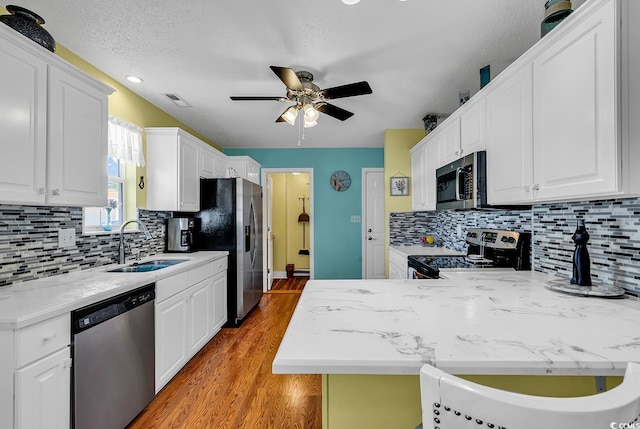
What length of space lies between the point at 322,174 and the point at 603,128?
Result: 4099 mm

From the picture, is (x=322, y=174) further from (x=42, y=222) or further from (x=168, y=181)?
(x=42, y=222)

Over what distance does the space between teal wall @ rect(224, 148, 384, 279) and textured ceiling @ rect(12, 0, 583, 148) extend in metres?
2.06

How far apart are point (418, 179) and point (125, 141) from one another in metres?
3.00

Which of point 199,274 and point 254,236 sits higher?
point 254,236

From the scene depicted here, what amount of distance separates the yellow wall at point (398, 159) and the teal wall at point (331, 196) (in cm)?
107

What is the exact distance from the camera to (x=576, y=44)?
50.9 inches

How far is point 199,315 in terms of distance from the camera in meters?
2.74

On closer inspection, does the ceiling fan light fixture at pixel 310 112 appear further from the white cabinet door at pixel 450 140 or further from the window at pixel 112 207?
the window at pixel 112 207

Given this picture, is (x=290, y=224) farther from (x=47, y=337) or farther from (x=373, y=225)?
(x=47, y=337)

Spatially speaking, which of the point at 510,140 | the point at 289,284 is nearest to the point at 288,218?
the point at 289,284

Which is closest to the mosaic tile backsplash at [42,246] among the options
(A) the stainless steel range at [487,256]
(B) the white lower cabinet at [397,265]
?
(A) the stainless steel range at [487,256]

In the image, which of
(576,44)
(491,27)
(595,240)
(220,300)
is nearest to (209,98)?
(220,300)

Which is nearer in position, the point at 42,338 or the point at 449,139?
the point at 42,338

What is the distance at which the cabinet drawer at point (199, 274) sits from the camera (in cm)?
262
